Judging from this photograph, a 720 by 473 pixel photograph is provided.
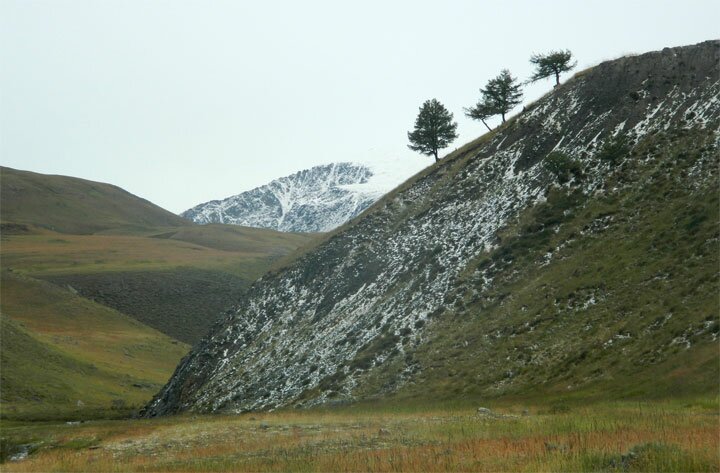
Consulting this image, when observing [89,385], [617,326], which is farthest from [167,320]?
[617,326]

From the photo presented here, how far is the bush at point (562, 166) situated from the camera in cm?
6188

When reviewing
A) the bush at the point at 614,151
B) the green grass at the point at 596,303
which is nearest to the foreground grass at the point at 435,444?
the green grass at the point at 596,303

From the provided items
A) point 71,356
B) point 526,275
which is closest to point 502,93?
point 526,275

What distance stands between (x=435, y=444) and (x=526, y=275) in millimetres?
32955

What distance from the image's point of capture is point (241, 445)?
2772 centimetres

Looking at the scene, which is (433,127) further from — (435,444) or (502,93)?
(435,444)

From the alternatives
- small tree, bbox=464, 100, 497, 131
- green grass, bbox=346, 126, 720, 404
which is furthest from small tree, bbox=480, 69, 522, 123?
green grass, bbox=346, 126, 720, 404

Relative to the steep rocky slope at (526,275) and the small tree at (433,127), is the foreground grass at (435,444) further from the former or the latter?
the small tree at (433,127)

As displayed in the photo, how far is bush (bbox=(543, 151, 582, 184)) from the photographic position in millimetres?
61875

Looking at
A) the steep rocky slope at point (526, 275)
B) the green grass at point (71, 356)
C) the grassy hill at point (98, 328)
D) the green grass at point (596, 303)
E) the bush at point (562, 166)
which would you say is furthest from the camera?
the grassy hill at point (98, 328)

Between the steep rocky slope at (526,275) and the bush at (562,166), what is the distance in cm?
18

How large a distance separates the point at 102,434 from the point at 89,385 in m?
57.3

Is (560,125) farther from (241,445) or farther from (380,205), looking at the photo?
(241,445)

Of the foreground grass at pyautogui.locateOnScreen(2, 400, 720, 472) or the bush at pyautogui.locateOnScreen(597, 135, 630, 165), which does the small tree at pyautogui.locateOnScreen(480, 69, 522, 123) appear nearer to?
the bush at pyautogui.locateOnScreen(597, 135, 630, 165)
